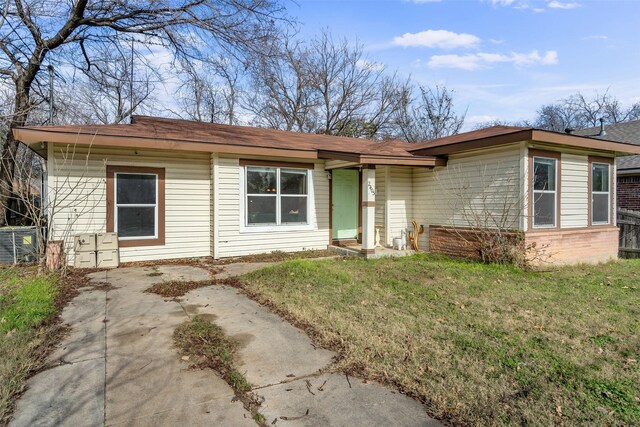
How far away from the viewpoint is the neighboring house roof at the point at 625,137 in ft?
41.4

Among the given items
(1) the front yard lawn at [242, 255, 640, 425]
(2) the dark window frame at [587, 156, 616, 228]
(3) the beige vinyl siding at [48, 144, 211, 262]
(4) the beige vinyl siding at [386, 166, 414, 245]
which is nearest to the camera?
(1) the front yard lawn at [242, 255, 640, 425]

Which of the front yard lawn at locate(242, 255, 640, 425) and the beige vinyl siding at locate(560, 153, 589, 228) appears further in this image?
the beige vinyl siding at locate(560, 153, 589, 228)

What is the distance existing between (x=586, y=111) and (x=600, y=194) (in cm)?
3545

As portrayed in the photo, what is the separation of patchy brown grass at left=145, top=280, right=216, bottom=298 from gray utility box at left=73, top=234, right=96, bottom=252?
2159 mm

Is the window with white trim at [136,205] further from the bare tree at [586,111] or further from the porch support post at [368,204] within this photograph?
the bare tree at [586,111]

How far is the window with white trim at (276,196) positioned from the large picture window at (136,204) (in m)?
1.93

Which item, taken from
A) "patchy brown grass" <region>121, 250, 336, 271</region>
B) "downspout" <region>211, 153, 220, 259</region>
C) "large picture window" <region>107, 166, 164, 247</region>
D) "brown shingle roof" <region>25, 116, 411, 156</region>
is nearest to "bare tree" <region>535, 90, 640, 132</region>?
"brown shingle roof" <region>25, 116, 411, 156</region>

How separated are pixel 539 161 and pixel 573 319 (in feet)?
15.4

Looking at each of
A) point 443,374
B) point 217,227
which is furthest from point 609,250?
point 217,227

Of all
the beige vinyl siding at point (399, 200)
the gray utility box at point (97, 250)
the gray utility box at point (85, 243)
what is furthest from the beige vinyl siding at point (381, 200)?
the gray utility box at point (85, 243)

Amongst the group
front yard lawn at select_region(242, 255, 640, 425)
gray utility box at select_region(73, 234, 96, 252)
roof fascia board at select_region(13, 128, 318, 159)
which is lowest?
front yard lawn at select_region(242, 255, 640, 425)

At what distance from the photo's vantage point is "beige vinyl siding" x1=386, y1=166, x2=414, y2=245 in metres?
10.4

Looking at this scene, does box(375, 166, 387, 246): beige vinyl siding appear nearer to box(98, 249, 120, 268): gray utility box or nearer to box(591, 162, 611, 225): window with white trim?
box(591, 162, 611, 225): window with white trim

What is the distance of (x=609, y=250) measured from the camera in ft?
32.0
